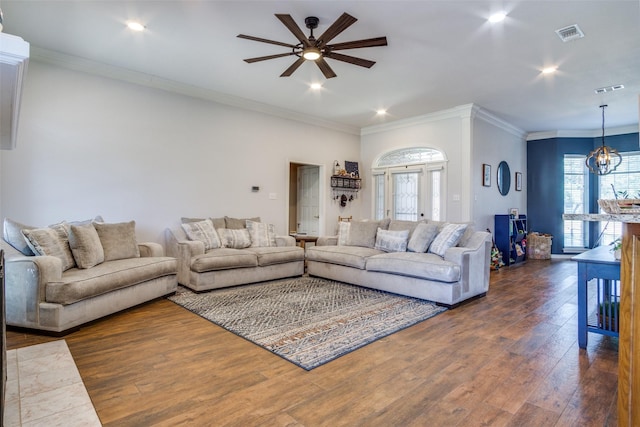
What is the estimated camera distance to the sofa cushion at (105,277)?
284 cm

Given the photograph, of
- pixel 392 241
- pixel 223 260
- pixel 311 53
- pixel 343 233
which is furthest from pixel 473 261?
pixel 223 260

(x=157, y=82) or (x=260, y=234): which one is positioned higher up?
(x=157, y=82)

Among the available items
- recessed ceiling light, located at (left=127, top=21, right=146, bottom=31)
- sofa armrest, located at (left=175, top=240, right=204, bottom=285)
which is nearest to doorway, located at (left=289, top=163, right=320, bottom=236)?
sofa armrest, located at (left=175, top=240, right=204, bottom=285)

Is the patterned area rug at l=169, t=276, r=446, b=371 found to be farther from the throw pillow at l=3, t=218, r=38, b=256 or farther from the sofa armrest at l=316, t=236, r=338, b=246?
the throw pillow at l=3, t=218, r=38, b=256

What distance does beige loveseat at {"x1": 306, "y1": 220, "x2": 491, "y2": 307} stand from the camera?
3814 millimetres

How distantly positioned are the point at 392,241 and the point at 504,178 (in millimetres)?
3983

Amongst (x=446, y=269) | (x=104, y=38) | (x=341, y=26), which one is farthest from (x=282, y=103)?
(x=446, y=269)

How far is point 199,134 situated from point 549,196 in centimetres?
780

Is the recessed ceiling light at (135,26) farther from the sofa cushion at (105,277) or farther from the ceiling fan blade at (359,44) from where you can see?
the sofa cushion at (105,277)

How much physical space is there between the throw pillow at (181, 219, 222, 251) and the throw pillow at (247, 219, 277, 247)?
567 millimetres

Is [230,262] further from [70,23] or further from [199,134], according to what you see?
[70,23]

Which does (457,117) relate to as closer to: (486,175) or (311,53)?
(486,175)

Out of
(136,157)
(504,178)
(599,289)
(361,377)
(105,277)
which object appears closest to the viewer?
(361,377)

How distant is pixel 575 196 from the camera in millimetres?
7879
